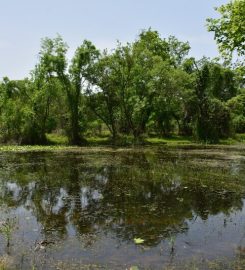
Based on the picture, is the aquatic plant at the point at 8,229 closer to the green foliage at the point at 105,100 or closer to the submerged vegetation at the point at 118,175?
the submerged vegetation at the point at 118,175

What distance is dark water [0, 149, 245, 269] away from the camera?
28.8ft

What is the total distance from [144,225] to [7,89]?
156 feet

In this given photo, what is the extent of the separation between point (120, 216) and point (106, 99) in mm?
39103

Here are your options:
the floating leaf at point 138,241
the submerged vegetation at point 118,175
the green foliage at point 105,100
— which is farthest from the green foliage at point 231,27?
the green foliage at point 105,100

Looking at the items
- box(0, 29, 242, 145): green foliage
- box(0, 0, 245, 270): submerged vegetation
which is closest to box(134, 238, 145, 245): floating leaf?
box(0, 0, 245, 270): submerged vegetation

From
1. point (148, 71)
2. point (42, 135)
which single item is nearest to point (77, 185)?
point (42, 135)

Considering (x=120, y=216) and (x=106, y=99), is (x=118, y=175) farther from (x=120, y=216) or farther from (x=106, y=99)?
(x=106, y=99)

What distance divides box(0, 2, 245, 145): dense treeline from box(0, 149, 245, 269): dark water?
24957mm

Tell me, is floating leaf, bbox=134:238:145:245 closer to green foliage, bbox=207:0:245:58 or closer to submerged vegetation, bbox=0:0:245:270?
submerged vegetation, bbox=0:0:245:270

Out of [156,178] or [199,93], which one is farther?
[199,93]

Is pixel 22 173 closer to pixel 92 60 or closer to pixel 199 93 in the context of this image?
pixel 92 60

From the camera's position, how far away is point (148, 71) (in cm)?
4903

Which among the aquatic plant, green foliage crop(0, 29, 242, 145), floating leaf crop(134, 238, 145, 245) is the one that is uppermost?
green foliage crop(0, 29, 242, 145)

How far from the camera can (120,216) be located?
1227 centimetres
